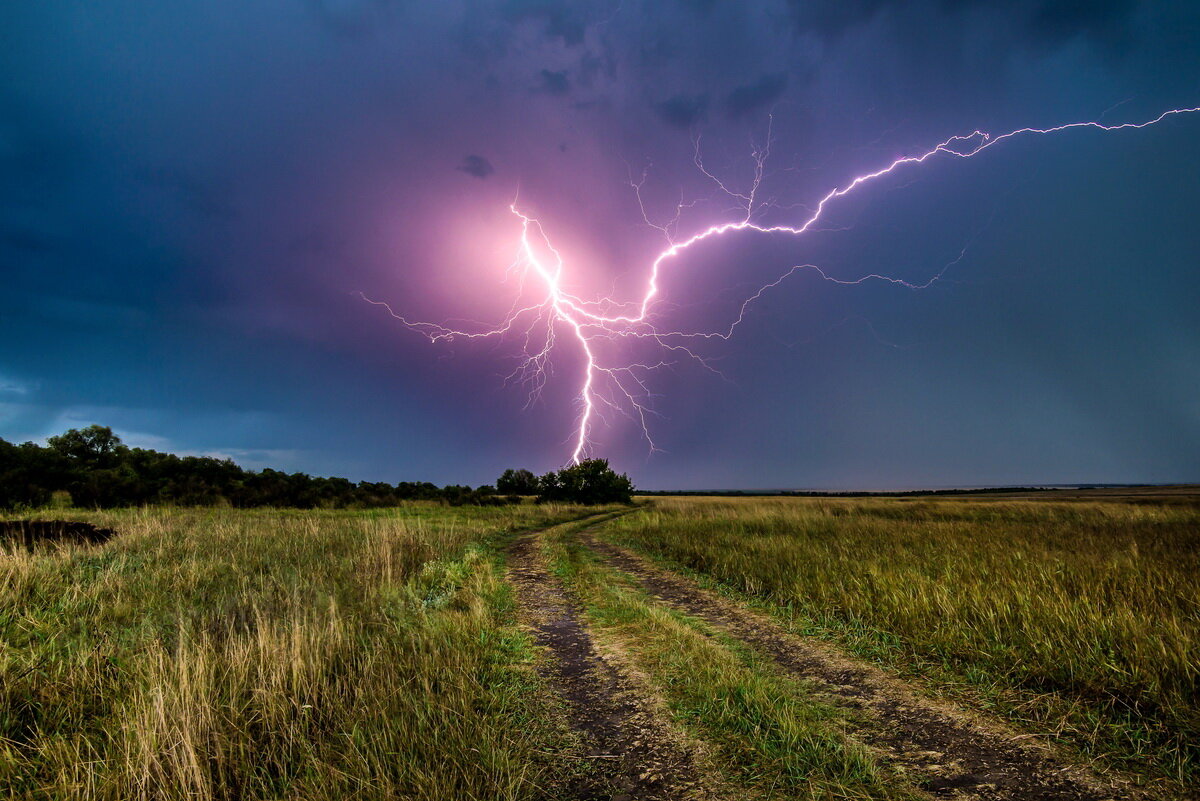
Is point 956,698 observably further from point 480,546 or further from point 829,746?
point 480,546

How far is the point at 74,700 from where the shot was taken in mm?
4051

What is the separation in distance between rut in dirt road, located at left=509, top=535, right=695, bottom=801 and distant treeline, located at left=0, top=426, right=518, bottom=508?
1009 inches

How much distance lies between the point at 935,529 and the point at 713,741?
15.2 m

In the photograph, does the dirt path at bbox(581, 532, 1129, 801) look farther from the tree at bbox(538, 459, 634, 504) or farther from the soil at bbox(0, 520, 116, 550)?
the tree at bbox(538, 459, 634, 504)

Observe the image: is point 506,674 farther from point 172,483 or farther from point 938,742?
point 172,483

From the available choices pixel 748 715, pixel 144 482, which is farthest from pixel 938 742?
pixel 144 482

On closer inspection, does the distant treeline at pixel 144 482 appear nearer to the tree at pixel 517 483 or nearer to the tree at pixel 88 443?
the tree at pixel 88 443

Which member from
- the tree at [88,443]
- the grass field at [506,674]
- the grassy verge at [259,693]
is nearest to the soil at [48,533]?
the grass field at [506,674]

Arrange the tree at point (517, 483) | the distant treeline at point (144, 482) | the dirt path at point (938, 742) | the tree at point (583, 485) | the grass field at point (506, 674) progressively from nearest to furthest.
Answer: the dirt path at point (938, 742), the grass field at point (506, 674), the distant treeline at point (144, 482), the tree at point (583, 485), the tree at point (517, 483)

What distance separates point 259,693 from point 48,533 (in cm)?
1169

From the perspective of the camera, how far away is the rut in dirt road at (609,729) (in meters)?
3.01

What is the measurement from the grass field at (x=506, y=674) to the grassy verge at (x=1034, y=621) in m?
0.03

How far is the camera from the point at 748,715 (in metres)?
3.78

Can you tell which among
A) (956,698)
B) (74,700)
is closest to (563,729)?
(956,698)
